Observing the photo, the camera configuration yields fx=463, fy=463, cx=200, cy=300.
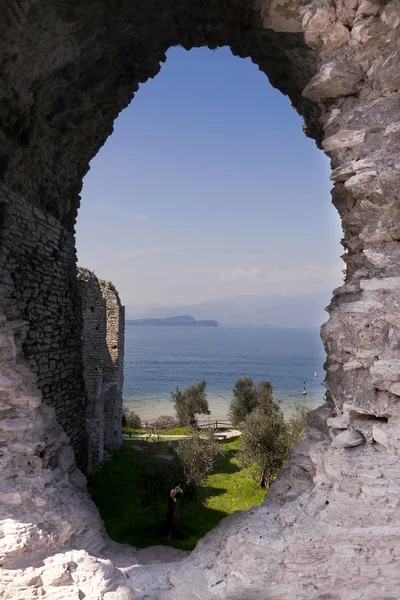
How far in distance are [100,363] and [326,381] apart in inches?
549

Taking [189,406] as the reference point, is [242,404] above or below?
above

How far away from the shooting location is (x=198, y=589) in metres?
4.02

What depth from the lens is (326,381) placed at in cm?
475

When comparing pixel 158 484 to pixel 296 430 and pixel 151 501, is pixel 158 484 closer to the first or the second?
pixel 151 501

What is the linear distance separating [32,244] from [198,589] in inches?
206

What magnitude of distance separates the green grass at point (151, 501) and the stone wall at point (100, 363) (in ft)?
3.37

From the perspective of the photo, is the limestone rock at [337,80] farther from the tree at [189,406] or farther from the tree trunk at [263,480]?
the tree at [189,406]

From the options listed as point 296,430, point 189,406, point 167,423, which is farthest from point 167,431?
point 296,430

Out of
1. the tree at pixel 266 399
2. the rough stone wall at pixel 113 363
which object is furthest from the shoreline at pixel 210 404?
the rough stone wall at pixel 113 363

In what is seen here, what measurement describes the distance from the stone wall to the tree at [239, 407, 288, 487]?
570 cm

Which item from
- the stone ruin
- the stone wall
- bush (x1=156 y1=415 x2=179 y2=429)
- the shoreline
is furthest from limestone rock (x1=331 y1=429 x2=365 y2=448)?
the shoreline

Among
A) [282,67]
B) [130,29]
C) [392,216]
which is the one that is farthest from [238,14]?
[392,216]

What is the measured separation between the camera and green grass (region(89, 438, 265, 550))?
12.0 metres

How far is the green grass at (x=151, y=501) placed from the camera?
12.0 metres
